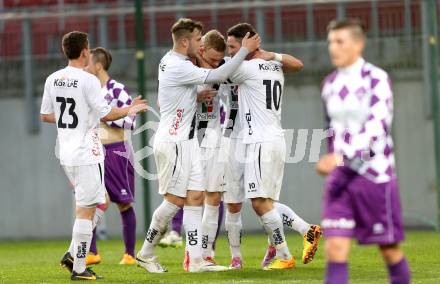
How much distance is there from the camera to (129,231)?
1116 cm

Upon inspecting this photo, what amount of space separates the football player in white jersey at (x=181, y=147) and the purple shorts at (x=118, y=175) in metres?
2.03

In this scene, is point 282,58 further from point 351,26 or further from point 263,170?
point 351,26

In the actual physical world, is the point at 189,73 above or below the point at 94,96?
above

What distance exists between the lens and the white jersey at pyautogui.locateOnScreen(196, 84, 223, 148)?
9953mm

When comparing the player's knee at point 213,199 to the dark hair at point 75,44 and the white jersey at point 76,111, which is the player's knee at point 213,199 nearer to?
the white jersey at point 76,111

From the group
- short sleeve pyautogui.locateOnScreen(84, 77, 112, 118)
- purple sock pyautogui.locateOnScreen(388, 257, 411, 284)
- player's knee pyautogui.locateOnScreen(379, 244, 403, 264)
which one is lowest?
purple sock pyautogui.locateOnScreen(388, 257, 411, 284)

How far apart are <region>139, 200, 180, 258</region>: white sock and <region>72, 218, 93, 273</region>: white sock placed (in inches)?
24.5

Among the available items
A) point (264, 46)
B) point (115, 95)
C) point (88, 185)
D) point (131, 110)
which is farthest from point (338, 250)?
point (264, 46)

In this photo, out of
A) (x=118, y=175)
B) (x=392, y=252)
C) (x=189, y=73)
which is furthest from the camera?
(x=118, y=175)

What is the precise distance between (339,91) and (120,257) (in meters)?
6.20

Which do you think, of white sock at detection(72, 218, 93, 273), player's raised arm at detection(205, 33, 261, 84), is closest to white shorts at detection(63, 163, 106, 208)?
white sock at detection(72, 218, 93, 273)

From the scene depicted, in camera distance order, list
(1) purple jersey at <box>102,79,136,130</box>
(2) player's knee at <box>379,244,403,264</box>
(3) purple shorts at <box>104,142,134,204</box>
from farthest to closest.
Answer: (3) purple shorts at <box>104,142,134,204</box>, (1) purple jersey at <box>102,79,136,130</box>, (2) player's knee at <box>379,244,403,264</box>

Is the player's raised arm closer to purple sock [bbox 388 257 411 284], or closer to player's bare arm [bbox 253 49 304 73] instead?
player's bare arm [bbox 253 49 304 73]

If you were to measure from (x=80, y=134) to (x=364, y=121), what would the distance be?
3.29 meters
